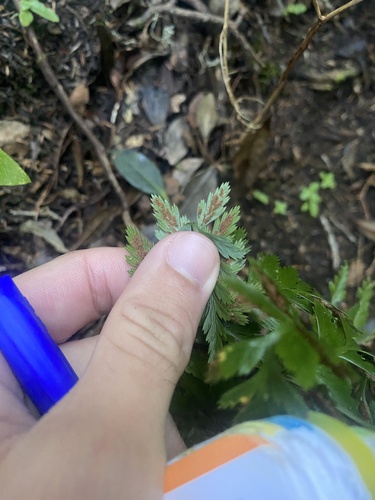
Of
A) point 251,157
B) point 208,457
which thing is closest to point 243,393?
point 208,457

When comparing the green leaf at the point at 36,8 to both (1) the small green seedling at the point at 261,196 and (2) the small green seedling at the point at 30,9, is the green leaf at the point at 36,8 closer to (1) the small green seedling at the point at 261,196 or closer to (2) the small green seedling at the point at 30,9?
(2) the small green seedling at the point at 30,9

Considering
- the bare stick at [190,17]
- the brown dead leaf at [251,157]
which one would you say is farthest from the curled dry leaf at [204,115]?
the bare stick at [190,17]

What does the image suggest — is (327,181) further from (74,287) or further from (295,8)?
(74,287)

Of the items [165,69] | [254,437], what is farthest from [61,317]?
[165,69]

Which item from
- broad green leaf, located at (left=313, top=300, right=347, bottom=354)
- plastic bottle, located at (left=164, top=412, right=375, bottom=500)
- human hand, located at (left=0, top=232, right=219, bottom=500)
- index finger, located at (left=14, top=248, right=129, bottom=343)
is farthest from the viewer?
index finger, located at (left=14, top=248, right=129, bottom=343)

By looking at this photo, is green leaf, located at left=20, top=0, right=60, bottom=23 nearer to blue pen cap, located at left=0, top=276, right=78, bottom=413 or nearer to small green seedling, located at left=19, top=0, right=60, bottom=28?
small green seedling, located at left=19, top=0, right=60, bottom=28

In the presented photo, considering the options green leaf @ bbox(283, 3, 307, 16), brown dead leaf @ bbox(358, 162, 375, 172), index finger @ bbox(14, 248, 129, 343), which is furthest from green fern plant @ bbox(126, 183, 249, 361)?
green leaf @ bbox(283, 3, 307, 16)
